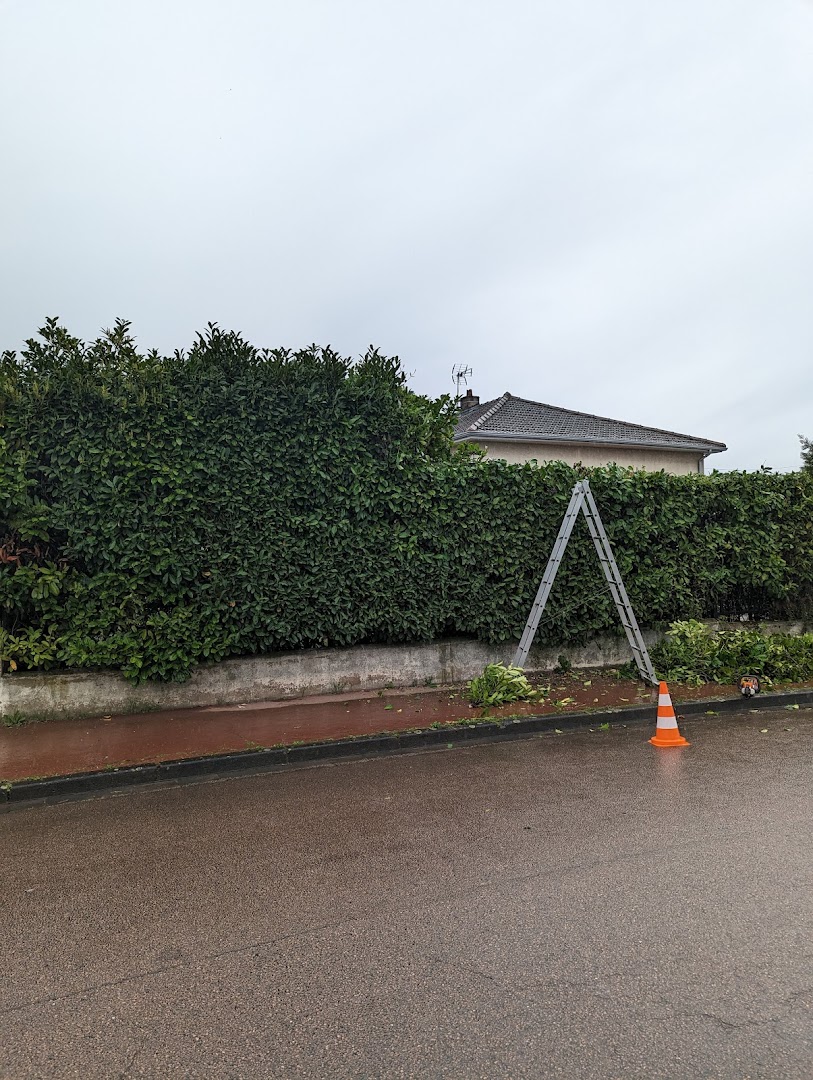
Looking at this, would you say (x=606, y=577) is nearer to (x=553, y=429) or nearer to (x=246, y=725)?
(x=246, y=725)

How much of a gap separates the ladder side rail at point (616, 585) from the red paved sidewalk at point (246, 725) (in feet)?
1.06

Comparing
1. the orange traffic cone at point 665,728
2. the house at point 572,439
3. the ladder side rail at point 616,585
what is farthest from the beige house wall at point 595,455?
the orange traffic cone at point 665,728

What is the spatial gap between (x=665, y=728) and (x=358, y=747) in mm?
2878

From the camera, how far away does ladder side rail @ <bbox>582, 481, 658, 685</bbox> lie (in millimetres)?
8898

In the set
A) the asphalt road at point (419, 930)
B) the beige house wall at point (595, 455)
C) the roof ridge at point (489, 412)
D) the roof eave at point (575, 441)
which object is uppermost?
the roof ridge at point (489, 412)

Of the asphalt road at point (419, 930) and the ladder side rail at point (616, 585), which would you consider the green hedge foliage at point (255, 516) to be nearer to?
the ladder side rail at point (616, 585)

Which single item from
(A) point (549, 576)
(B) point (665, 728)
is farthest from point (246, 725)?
(B) point (665, 728)

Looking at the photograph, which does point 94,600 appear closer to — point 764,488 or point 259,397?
point 259,397

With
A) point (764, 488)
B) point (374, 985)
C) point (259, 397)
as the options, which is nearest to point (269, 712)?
point (259, 397)

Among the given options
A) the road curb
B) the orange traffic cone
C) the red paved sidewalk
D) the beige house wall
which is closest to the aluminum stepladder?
the red paved sidewalk

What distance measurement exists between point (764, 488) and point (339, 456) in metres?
6.51

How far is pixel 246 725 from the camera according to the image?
7.42m

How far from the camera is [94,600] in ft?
25.6

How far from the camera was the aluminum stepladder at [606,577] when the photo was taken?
28.7 ft
